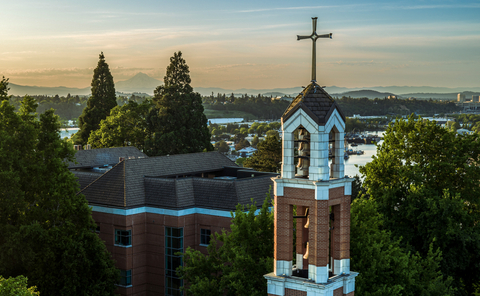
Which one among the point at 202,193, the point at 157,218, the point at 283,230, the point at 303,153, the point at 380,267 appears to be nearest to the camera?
the point at 283,230

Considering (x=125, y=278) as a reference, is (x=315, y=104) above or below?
above

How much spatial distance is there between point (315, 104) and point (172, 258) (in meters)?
27.2

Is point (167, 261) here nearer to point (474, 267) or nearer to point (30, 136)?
point (30, 136)

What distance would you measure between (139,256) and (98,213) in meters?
5.23

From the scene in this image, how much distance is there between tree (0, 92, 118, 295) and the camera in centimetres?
3684

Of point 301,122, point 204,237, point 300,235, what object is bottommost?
point 204,237

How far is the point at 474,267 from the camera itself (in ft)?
159

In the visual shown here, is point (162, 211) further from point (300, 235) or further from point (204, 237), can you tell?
point (300, 235)

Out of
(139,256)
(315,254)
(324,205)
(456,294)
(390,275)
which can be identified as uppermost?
(324,205)

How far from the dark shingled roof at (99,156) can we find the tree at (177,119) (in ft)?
36.7

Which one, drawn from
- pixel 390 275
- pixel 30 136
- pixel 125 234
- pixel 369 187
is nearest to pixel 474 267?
pixel 369 187

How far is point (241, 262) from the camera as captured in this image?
29.9m

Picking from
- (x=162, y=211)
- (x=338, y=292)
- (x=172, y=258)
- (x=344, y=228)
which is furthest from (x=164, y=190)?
(x=338, y=292)

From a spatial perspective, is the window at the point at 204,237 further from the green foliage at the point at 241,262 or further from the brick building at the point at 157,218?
the green foliage at the point at 241,262
